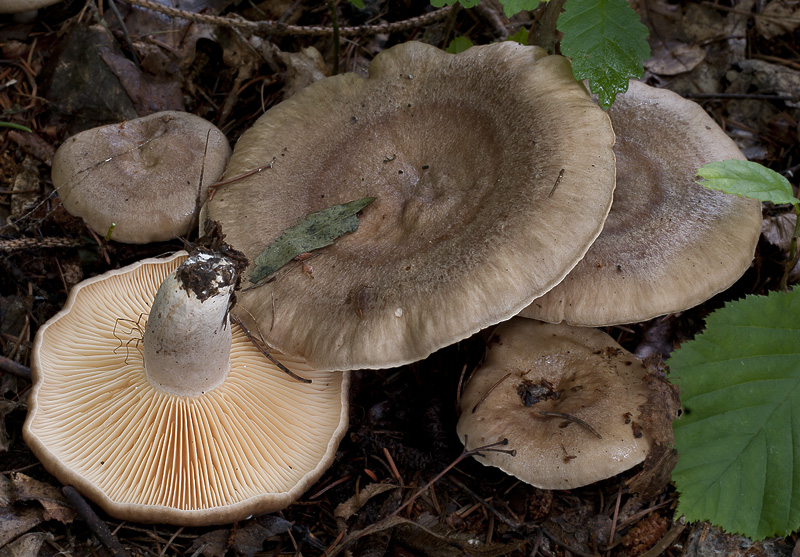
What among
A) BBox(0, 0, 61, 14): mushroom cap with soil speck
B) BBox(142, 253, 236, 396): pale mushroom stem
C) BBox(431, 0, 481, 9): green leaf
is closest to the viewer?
BBox(142, 253, 236, 396): pale mushroom stem

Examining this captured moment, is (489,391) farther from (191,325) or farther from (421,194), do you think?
(191,325)

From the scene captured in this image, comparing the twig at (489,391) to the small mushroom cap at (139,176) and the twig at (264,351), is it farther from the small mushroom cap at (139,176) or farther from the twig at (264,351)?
the small mushroom cap at (139,176)

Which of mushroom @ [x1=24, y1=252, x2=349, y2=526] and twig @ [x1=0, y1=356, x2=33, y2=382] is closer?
mushroom @ [x1=24, y1=252, x2=349, y2=526]

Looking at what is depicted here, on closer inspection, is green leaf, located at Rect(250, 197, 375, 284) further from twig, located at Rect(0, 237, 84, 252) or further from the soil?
twig, located at Rect(0, 237, 84, 252)

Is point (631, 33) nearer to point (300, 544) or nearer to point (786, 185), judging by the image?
point (786, 185)

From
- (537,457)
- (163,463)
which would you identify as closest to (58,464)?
(163,463)

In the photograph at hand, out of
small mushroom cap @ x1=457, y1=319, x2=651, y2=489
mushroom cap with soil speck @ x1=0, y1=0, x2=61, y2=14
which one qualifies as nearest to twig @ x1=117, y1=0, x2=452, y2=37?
mushroom cap with soil speck @ x1=0, y1=0, x2=61, y2=14

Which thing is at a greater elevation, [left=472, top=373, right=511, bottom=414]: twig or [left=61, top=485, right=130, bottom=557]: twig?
[left=472, top=373, right=511, bottom=414]: twig
